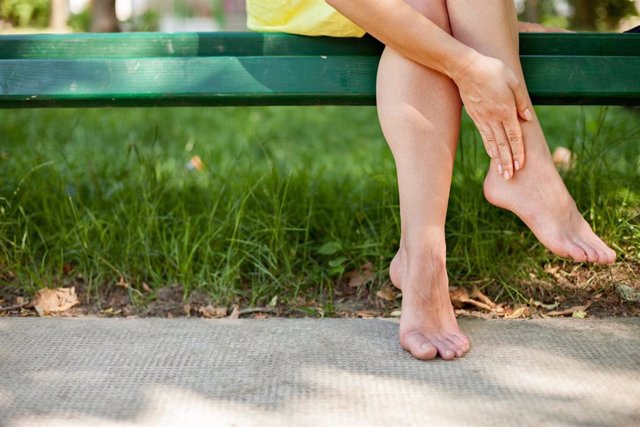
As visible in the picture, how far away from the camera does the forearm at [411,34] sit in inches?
68.5

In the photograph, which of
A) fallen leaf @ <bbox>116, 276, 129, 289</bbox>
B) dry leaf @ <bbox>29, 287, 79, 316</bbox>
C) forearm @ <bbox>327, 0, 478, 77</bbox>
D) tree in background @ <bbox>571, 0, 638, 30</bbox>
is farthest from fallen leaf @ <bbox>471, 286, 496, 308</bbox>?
tree in background @ <bbox>571, 0, 638, 30</bbox>

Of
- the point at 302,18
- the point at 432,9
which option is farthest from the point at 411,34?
the point at 302,18

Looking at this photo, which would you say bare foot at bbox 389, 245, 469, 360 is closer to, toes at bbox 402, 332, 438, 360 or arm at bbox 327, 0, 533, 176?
toes at bbox 402, 332, 438, 360

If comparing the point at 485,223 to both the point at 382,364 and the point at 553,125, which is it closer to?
the point at 382,364

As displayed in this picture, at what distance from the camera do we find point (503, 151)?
1821mm

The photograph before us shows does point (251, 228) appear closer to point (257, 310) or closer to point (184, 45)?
point (257, 310)

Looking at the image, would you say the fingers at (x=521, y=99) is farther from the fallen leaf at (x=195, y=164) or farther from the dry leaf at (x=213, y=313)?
the fallen leaf at (x=195, y=164)

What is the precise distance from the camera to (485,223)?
2.34 meters

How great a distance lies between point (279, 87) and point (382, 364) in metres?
0.76

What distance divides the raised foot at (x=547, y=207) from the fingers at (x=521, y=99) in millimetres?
115

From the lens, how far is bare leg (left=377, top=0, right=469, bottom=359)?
1.79 meters

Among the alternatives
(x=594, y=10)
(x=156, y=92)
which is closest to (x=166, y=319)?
(x=156, y=92)

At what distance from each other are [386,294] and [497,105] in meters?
0.67

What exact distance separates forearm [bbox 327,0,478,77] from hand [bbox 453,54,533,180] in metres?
0.03
